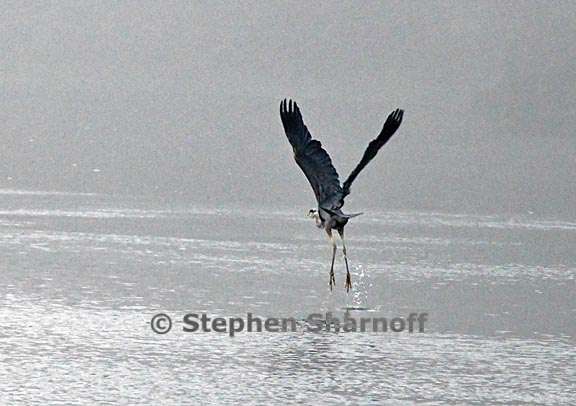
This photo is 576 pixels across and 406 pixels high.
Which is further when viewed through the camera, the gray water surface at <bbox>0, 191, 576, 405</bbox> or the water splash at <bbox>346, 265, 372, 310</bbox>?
the water splash at <bbox>346, 265, 372, 310</bbox>

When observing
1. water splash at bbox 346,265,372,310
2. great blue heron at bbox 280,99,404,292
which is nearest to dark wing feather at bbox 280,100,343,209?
great blue heron at bbox 280,99,404,292

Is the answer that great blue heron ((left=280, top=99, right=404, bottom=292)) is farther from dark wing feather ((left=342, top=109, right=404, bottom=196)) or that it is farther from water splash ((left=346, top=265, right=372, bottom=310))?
water splash ((left=346, top=265, right=372, bottom=310))

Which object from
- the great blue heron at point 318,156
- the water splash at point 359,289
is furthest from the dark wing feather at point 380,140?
the water splash at point 359,289

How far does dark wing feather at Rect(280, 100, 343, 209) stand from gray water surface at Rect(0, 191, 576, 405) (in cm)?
141

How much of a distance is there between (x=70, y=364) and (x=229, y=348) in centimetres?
176

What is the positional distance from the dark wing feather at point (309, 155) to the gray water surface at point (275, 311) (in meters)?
1.41

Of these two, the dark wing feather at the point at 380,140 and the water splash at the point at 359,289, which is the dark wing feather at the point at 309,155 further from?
the water splash at the point at 359,289

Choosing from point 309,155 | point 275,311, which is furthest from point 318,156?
point 275,311

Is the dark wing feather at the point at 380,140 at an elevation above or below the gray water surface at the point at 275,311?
above

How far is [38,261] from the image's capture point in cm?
1869

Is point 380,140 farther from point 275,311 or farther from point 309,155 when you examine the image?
point 275,311

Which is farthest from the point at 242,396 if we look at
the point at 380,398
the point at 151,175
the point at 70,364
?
the point at 151,175

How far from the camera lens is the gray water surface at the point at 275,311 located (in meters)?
10.9

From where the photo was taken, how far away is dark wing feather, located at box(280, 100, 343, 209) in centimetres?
1513
